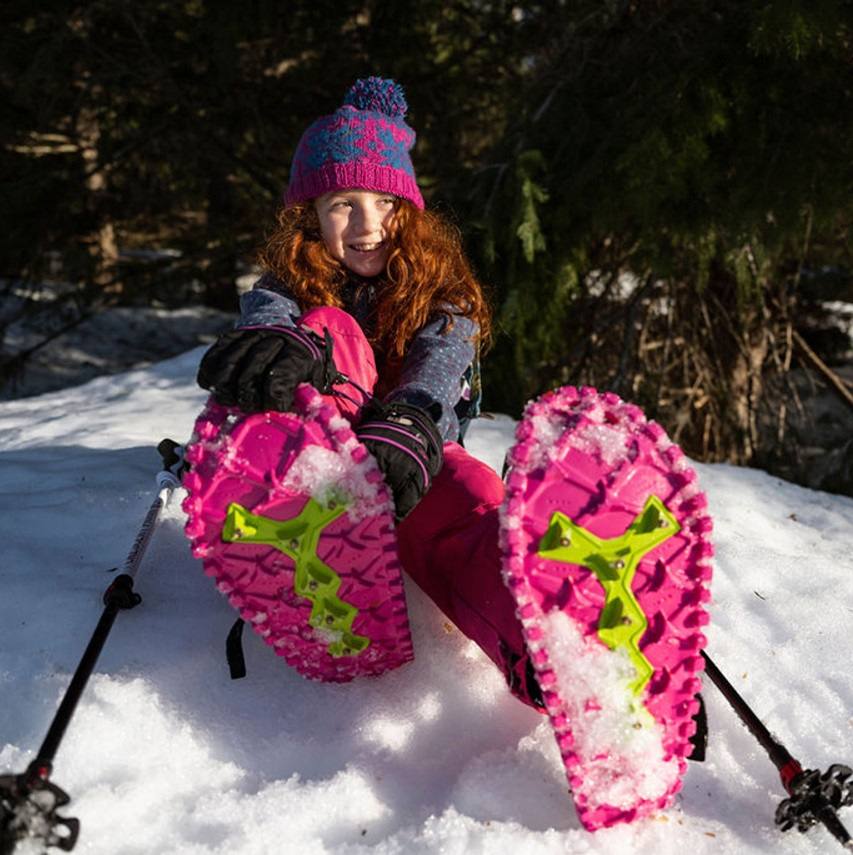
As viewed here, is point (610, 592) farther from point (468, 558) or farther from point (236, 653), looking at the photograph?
point (236, 653)

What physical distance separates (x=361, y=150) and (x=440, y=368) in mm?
555

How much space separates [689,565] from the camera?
4.49ft

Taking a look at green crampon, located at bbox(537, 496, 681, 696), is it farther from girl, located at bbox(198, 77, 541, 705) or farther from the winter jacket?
the winter jacket

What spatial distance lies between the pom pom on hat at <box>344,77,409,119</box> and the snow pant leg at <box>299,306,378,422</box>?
544 mm

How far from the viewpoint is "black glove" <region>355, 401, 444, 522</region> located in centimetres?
151

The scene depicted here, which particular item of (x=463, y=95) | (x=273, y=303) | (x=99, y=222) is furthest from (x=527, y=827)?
(x=99, y=222)

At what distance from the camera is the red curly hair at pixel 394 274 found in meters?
2.03

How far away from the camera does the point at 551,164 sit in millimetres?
3254

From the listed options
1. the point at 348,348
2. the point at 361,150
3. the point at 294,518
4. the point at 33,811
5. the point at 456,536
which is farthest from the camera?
the point at 361,150

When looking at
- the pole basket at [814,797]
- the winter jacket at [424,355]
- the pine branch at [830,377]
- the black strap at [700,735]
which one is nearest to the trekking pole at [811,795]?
the pole basket at [814,797]

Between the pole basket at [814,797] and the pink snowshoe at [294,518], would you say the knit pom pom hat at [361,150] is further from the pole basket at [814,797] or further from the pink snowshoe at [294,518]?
the pole basket at [814,797]

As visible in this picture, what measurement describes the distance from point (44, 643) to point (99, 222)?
4.50 metres

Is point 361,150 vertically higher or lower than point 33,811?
higher

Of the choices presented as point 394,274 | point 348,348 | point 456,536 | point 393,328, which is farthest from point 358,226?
point 456,536
